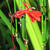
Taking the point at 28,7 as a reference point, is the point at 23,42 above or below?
below

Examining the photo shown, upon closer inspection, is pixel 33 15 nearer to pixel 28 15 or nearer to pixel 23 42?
pixel 28 15

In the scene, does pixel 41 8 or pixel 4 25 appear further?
pixel 4 25

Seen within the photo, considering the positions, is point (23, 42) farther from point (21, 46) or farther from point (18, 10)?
point (18, 10)

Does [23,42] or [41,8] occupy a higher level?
[41,8]

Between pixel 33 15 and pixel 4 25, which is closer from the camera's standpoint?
pixel 33 15

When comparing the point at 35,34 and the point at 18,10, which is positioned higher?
the point at 18,10

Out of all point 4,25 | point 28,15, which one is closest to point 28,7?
point 28,15

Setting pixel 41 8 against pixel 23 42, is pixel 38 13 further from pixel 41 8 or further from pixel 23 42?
pixel 23 42

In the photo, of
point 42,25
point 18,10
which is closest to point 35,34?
point 42,25
